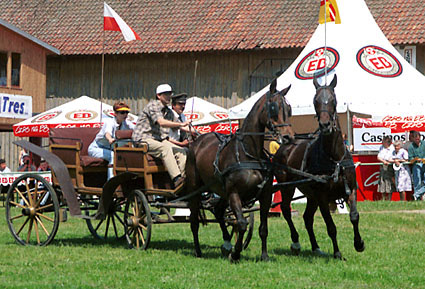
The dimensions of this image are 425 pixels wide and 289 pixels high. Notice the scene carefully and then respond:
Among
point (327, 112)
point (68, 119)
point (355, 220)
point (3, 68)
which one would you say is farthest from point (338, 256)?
point (3, 68)

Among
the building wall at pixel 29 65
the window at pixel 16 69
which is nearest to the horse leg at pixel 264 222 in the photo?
the building wall at pixel 29 65

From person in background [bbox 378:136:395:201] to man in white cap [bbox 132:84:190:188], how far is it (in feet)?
36.1

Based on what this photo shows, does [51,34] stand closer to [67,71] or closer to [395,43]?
[67,71]

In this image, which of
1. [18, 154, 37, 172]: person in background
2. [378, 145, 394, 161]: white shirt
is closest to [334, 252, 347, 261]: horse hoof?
[378, 145, 394, 161]: white shirt

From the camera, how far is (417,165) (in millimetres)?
21484

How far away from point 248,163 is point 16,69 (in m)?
25.0

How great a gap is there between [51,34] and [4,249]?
1084 inches

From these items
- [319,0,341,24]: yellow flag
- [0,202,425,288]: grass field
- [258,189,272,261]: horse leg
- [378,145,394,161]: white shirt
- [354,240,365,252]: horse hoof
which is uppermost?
[319,0,341,24]: yellow flag

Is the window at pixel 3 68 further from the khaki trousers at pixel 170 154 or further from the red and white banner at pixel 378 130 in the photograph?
the khaki trousers at pixel 170 154

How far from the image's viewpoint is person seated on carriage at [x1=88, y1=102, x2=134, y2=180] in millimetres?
12789

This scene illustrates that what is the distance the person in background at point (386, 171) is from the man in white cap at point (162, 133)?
36.1 ft

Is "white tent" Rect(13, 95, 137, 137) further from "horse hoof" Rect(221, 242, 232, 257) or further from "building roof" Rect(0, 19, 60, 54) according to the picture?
"horse hoof" Rect(221, 242, 232, 257)

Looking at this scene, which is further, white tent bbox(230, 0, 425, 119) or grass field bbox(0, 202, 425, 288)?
white tent bbox(230, 0, 425, 119)

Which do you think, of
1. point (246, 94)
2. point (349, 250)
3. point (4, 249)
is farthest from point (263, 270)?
point (246, 94)
